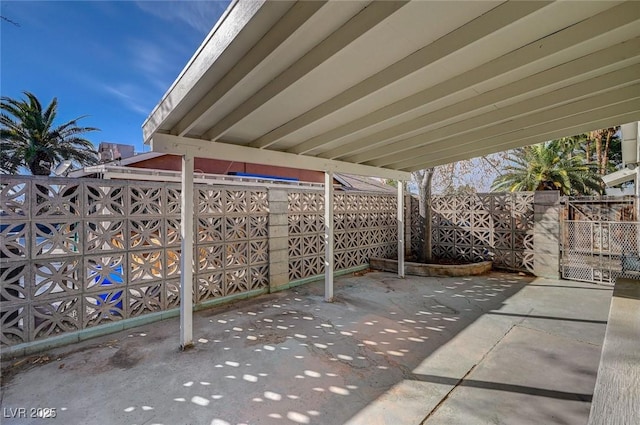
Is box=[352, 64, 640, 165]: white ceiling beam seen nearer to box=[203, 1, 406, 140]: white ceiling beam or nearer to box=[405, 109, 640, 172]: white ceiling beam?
box=[405, 109, 640, 172]: white ceiling beam

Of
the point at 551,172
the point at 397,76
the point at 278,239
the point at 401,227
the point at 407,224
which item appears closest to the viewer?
the point at 397,76

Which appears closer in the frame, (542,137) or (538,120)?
(538,120)

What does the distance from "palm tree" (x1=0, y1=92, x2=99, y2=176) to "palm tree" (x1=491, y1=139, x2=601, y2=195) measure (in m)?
20.9

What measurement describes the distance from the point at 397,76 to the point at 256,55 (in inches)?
45.0

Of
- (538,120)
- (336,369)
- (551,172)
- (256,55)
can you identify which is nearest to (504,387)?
(336,369)

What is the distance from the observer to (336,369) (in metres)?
2.99

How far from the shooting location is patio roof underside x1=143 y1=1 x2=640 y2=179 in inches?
74.5

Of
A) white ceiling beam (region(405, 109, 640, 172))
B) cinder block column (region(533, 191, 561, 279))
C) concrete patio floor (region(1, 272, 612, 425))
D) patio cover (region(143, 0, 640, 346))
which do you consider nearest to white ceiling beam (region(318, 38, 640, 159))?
patio cover (region(143, 0, 640, 346))

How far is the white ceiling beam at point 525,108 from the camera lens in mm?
2707

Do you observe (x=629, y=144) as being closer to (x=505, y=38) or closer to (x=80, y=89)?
(x=505, y=38)

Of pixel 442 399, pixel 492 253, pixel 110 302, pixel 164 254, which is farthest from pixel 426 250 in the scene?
pixel 110 302

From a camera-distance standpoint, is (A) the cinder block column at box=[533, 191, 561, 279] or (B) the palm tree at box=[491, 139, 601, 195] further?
(B) the palm tree at box=[491, 139, 601, 195]

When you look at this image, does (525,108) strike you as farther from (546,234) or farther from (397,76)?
(546,234)

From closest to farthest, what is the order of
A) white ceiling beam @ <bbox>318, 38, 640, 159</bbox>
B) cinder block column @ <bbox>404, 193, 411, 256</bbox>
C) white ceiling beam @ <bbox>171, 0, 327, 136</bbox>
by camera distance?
1. white ceiling beam @ <bbox>171, 0, 327, 136</bbox>
2. white ceiling beam @ <bbox>318, 38, 640, 159</bbox>
3. cinder block column @ <bbox>404, 193, 411, 256</bbox>
